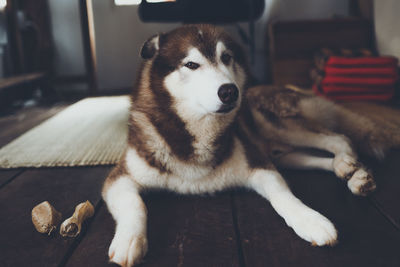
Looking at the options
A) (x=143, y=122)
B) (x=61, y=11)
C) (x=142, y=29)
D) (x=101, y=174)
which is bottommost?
(x=101, y=174)

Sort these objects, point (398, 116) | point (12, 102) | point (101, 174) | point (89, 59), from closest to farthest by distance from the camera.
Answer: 1. point (101, 174)
2. point (398, 116)
3. point (12, 102)
4. point (89, 59)

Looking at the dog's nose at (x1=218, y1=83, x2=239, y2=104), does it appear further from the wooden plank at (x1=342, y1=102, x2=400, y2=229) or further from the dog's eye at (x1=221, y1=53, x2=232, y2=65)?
the wooden plank at (x1=342, y1=102, x2=400, y2=229)

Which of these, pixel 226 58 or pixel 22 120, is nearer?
pixel 226 58

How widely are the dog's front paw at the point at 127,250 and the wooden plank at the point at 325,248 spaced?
0.26 metres

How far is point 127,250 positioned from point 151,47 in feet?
2.37

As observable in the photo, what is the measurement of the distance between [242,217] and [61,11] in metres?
4.23

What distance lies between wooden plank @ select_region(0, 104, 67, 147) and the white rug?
3.1 inches

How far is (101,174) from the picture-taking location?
1.48m

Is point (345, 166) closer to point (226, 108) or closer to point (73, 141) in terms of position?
point (226, 108)

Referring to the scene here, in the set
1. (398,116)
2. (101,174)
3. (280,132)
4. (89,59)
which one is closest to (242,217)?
(280,132)

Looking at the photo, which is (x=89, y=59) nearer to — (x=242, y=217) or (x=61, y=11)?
(x=61, y=11)

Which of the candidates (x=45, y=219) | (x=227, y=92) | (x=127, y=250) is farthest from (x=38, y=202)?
(x=227, y=92)

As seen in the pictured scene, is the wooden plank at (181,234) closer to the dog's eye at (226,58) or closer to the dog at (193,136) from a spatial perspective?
the dog at (193,136)

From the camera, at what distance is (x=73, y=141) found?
2.03m
